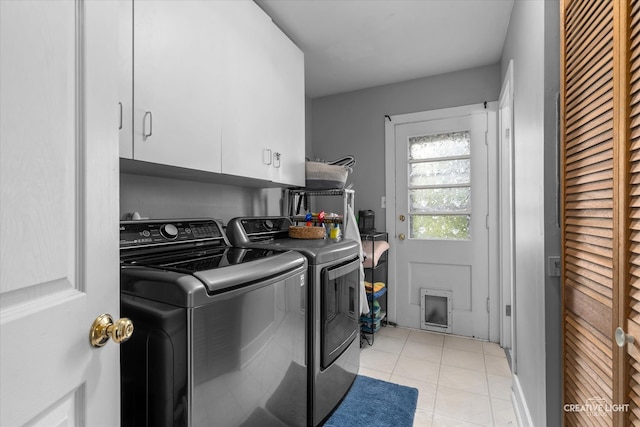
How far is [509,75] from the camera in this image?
213 cm

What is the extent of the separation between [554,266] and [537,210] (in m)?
0.26

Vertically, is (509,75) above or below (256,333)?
above

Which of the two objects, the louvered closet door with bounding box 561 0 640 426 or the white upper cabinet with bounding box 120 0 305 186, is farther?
the white upper cabinet with bounding box 120 0 305 186

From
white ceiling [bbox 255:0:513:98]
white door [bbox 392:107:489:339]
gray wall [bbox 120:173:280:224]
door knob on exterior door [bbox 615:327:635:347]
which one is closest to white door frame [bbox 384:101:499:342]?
white door [bbox 392:107:489:339]

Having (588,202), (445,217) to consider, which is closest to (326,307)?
(588,202)

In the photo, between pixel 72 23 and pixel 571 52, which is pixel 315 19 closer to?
pixel 571 52

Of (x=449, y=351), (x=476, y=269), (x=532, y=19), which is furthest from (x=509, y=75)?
(x=449, y=351)

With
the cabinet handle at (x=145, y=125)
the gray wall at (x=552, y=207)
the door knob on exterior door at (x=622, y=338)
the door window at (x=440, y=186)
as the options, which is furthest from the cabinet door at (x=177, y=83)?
the door window at (x=440, y=186)

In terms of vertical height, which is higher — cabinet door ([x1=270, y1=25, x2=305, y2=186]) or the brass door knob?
cabinet door ([x1=270, y1=25, x2=305, y2=186])

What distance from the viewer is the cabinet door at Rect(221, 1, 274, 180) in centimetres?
167

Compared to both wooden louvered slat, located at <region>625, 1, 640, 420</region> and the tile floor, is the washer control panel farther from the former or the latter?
wooden louvered slat, located at <region>625, 1, 640, 420</region>

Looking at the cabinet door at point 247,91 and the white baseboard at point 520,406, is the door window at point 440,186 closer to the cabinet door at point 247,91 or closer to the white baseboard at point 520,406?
the white baseboard at point 520,406

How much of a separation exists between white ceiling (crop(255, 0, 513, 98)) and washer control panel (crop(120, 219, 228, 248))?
1.41 metres

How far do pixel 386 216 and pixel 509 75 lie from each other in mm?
1538
